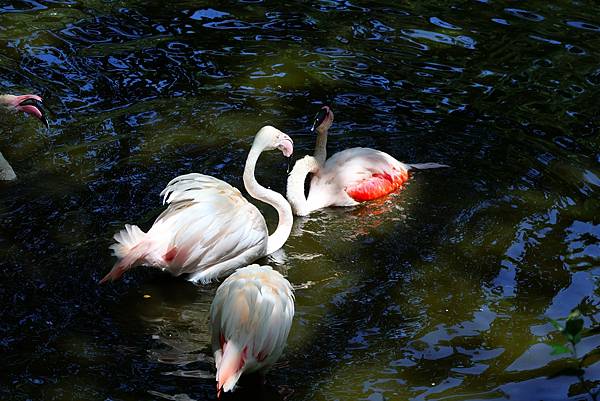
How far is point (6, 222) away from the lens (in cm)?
492

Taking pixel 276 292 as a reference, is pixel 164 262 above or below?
below

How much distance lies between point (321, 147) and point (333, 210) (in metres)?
0.43

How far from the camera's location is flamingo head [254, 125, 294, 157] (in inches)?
197

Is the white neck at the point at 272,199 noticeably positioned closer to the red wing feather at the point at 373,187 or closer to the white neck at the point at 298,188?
the white neck at the point at 298,188

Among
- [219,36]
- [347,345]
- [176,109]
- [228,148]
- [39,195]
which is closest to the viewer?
[347,345]

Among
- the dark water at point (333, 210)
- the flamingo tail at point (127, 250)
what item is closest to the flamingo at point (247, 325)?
the dark water at point (333, 210)

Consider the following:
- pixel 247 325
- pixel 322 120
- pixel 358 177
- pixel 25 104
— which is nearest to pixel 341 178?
pixel 358 177

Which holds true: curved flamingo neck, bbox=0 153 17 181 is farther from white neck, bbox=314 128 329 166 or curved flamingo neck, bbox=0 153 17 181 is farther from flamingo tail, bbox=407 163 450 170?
flamingo tail, bbox=407 163 450 170

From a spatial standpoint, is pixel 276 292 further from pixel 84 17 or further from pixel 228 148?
pixel 84 17

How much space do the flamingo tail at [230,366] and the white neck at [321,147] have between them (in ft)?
7.38

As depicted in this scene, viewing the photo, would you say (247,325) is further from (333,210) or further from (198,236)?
(333,210)

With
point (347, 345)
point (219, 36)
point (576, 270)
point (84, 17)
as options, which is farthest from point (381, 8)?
point (347, 345)

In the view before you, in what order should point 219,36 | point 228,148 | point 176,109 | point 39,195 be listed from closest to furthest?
1. point 39,195
2. point 228,148
3. point 176,109
4. point 219,36

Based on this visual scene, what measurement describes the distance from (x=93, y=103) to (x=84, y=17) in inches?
66.9
